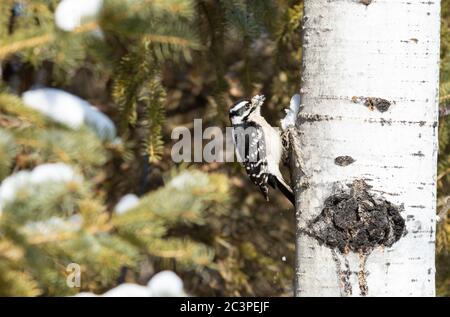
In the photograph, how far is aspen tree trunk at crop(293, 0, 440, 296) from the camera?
1729 millimetres

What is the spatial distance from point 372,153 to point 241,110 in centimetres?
125

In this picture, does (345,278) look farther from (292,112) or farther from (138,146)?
(138,146)

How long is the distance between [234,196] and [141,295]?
3.73 ft

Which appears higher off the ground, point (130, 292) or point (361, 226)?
point (361, 226)

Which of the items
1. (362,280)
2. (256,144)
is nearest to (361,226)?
(362,280)

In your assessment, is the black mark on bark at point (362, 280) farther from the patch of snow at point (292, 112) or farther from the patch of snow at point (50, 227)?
the patch of snow at point (50, 227)

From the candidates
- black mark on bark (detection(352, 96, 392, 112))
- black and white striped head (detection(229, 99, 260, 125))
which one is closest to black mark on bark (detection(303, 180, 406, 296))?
black mark on bark (detection(352, 96, 392, 112))

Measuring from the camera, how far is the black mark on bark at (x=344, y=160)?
175 centimetres

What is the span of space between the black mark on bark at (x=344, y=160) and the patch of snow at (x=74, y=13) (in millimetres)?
810

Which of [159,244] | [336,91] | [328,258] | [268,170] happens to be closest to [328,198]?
[328,258]

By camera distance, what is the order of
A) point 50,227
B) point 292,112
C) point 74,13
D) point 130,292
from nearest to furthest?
1. point 50,227
2. point 74,13
3. point 292,112
4. point 130,292

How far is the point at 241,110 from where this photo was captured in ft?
9.65

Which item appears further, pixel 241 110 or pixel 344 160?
pixel 241 110

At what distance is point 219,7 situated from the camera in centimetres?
288
